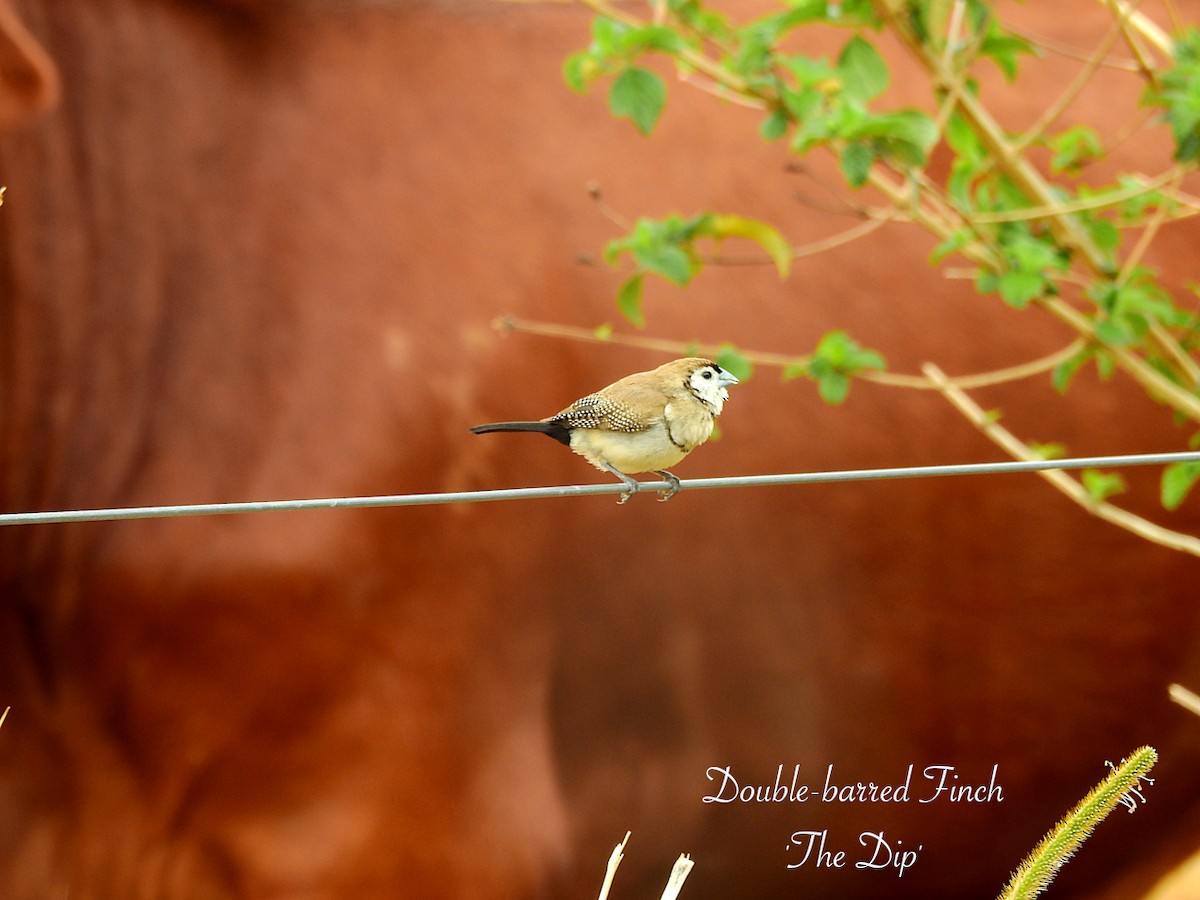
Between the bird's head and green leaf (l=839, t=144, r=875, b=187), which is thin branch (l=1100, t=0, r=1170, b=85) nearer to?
green leaf (l=839, t=144, r=875, b=187)

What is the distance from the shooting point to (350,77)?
5.21 feet

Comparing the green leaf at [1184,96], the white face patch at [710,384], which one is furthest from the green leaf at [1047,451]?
the white face patch at [710,384]

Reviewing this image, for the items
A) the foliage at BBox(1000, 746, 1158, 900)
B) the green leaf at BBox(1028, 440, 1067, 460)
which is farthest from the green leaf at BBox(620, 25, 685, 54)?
the foliage at BBox(1000, 746, 1158, 900)

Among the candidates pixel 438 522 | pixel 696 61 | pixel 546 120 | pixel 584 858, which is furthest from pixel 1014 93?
pixel 584 858

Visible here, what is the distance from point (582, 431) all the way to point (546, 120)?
789 millimetres

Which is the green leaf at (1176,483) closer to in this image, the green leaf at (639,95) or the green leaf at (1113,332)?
the green leaf at (1113,332)

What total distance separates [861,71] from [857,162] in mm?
84

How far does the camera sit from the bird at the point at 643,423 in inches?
36.6

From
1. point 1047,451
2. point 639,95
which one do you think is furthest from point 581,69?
point 1047,451

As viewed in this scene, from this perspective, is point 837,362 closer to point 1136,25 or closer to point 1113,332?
point 1113,332

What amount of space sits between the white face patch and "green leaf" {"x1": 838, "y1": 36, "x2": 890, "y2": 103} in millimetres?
272

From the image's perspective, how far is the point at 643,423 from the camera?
93 centimetres

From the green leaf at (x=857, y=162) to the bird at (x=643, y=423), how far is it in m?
0.20

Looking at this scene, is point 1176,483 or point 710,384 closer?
point 710,384
